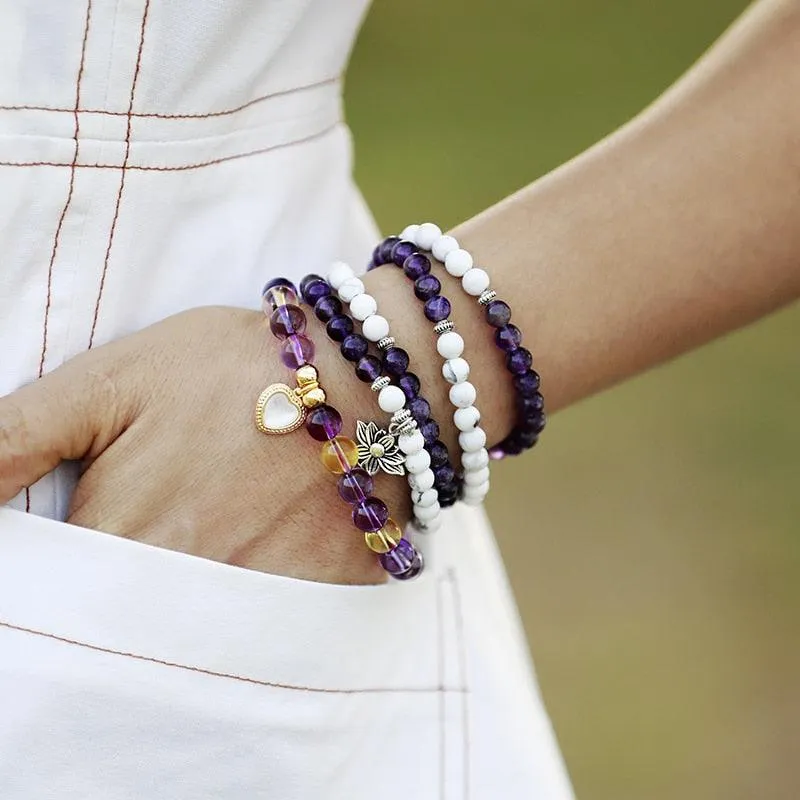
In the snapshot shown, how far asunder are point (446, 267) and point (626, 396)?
2.61 metres

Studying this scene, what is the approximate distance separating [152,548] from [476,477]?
239mm

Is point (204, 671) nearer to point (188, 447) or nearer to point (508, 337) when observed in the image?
point (188, 447)

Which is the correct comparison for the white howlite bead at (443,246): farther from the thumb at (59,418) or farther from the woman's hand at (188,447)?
the thumb at (59,418)

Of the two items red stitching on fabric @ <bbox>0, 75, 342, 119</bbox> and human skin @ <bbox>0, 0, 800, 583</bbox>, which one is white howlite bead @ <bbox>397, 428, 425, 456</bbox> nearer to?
human skin @ <bbox>0, 0, 800, 583</bbox>

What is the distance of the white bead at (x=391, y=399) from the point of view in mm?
729

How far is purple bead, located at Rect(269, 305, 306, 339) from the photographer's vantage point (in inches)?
28.5

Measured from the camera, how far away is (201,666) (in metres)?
0.69

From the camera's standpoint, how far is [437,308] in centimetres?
75

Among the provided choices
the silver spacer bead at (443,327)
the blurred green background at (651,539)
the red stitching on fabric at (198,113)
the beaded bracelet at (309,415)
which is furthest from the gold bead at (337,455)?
the blurred green background at (651,539)

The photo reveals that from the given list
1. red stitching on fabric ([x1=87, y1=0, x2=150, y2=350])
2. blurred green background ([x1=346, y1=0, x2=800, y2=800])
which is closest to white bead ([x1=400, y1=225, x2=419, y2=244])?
red stitching on fabric ([x1=87, y1=0, x2=150, y2=350])

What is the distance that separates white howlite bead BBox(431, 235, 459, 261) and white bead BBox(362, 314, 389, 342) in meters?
0.07

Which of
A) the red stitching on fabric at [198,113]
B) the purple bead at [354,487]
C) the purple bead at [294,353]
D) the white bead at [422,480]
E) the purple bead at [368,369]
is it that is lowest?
the purple bead at [354,487]

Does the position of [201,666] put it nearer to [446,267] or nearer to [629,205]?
[446,267]

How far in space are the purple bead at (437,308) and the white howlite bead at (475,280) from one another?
0.07 feet
